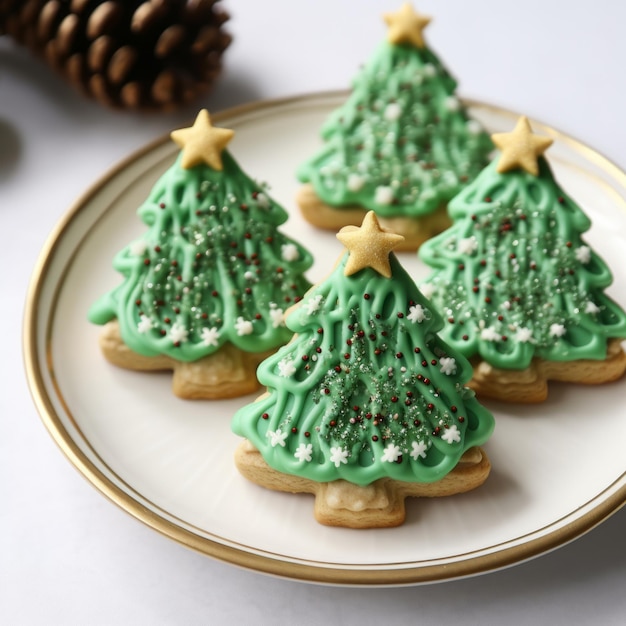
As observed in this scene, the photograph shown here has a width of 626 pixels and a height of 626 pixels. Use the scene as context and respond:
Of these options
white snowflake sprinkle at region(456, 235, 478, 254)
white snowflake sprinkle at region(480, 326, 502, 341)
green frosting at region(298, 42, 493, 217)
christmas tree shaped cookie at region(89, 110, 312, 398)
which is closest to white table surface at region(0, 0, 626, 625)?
christmas tree shaped cookie at region(89, 110, 312, 398)

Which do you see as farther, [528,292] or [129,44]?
[129,44]

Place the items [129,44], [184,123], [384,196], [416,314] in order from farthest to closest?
[184,123] < [129,44] < [384,196] < [416,314]

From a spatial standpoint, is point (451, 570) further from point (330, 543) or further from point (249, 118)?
point (249, 118)

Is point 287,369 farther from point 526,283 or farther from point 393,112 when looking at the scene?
point 393,112

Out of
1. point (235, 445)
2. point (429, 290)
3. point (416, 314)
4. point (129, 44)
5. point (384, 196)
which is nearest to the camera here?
point (416, 314)

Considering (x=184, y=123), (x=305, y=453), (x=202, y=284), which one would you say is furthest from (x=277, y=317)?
(x=184, y=123)

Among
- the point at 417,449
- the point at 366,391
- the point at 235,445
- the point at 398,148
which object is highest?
the point at 398,148

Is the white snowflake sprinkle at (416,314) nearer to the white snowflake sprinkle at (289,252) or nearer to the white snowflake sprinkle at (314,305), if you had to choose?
the white snowflake sprinkle at (314,305)

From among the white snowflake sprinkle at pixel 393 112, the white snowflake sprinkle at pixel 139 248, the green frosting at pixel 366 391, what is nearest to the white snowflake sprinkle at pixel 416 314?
the green frosting at pixel 366 391
